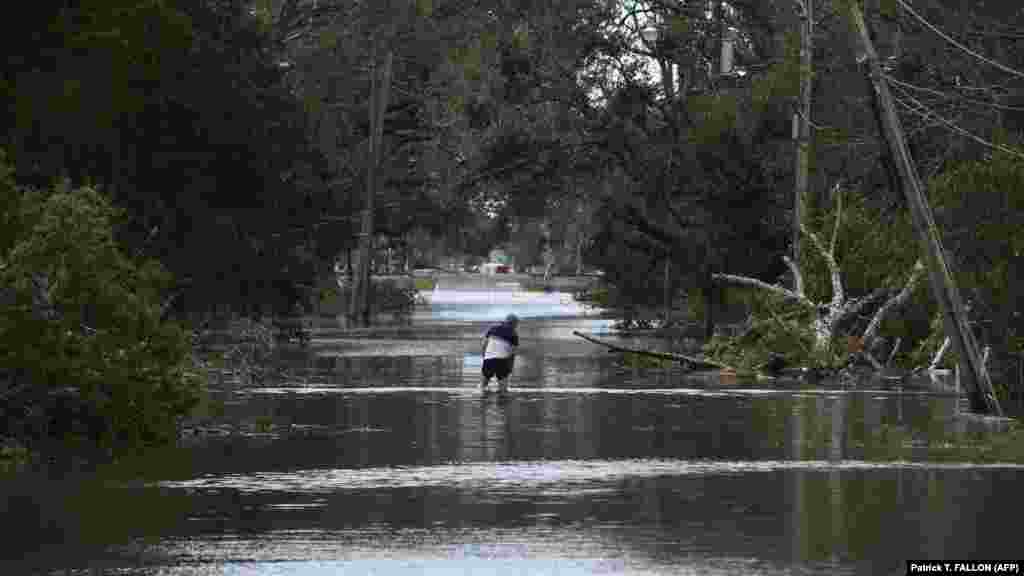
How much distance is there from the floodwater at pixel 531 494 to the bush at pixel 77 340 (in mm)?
766

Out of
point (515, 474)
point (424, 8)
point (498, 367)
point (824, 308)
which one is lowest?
point (515, 474)

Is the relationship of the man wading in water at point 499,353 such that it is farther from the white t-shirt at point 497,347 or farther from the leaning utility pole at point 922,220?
the leaning utility pole at point 922,220

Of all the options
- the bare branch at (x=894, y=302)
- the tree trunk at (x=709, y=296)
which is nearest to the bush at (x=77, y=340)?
the bare branch at (x=894, y=302)

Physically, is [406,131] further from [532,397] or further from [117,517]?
[117,517]

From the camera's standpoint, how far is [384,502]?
15.4m

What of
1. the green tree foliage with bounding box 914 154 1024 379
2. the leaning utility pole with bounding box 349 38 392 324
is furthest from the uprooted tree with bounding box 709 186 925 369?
the leaning utility pole with bounding box 349 38 392 324

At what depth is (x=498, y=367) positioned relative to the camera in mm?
30266

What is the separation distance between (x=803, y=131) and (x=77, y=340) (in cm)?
2592

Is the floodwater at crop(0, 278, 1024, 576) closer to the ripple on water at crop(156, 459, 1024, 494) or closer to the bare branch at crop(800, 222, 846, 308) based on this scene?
the ripple on water at crop(156, 459, 1024, 494)

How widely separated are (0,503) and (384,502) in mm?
2849

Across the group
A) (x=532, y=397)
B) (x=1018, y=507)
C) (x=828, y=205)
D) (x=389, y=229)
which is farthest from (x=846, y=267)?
(x=389, y=229)

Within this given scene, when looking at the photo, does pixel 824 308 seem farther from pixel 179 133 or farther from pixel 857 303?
pixel 179 133

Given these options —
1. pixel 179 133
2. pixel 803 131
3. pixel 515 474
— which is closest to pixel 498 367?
pixel 179 133

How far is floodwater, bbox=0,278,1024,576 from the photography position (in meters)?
12.3
